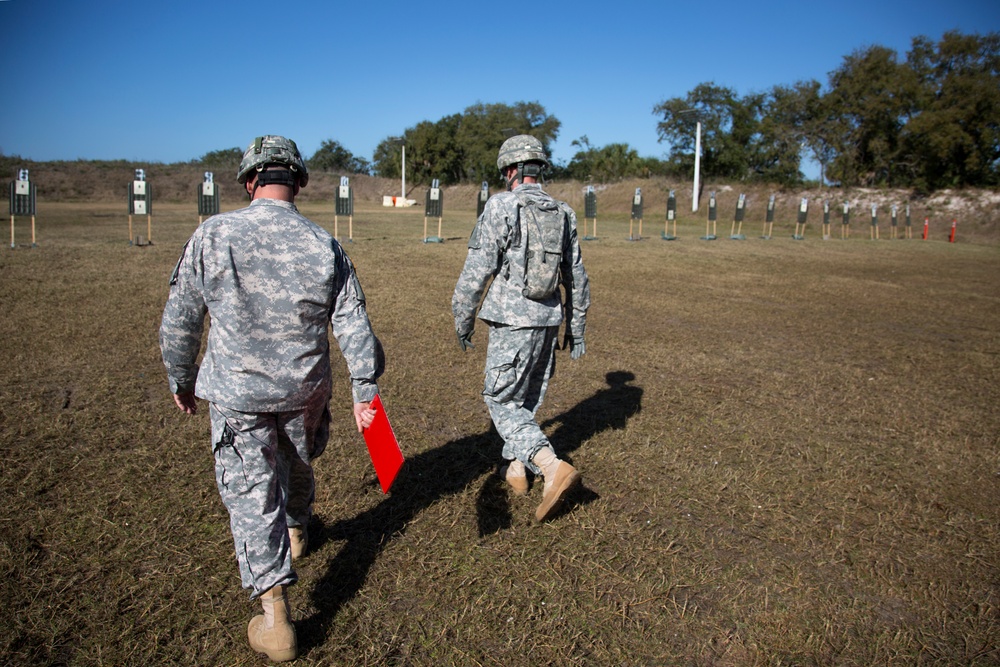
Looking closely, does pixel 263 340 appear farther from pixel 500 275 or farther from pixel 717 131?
pixel 717 131

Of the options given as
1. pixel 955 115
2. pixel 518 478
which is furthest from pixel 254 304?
pixel 955 115

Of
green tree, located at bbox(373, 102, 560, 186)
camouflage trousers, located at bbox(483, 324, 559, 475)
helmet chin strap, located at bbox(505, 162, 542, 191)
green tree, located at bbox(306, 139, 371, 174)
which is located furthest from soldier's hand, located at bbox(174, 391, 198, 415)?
green tree, located at bbox(306, 139, 371, 174)

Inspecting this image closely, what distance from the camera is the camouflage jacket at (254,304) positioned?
2.25 metres

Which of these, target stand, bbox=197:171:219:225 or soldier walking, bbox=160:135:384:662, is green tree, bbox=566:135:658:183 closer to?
target stand, bbox=197:171:219:225

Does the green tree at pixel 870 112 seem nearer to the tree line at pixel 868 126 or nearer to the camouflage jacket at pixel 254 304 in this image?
the tree line at pixel 868 126

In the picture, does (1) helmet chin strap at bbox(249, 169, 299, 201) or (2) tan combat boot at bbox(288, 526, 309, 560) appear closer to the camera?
(1) helmet chin strap at bbox(249, 169, 299, 201)

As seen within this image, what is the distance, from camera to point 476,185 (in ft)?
188

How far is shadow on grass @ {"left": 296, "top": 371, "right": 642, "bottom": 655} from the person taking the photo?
278 cm

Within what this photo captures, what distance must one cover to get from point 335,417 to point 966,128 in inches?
1623

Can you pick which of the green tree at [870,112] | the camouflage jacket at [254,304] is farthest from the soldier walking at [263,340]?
the green tree at [870,112]

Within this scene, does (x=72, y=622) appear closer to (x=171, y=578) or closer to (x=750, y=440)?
(x=171, y=578)

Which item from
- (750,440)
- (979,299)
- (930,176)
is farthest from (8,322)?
(930,176)

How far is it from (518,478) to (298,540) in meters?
1.24

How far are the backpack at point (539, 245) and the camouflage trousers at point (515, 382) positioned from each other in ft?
0.71
